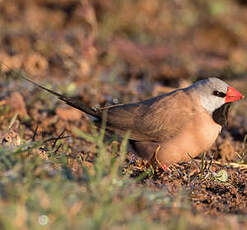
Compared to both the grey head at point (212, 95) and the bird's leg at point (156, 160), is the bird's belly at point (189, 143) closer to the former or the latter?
the bird's leg at point (156, 160)

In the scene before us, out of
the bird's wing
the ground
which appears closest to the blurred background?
the ground

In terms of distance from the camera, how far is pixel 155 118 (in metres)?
4.24

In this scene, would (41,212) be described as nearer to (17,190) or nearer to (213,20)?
(17,190)

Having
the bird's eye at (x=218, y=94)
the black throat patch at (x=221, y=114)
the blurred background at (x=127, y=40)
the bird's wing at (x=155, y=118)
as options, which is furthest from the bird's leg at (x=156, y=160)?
the blurred background at (x=127, y=40)

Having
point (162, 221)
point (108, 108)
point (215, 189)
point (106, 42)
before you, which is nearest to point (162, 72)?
point (106, 42)

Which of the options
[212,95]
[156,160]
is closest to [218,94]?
[212,95]

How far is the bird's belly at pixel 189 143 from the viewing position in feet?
13.1

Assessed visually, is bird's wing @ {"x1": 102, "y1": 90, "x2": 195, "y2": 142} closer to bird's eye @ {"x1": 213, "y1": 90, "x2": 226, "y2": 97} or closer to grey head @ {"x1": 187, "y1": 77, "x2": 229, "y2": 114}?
grey head @ {"x1": 187, "y1": 77, "x2": 229, "y2": 114}

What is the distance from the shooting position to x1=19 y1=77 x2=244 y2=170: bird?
13.2ft

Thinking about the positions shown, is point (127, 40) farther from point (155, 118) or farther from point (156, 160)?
point (156, 160)

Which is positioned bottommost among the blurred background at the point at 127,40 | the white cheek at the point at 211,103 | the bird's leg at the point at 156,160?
the bird's leg at the point at 156,160

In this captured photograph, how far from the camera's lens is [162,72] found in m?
7.66

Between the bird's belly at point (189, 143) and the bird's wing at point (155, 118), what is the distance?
0.28 ft

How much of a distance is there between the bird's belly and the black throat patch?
11 centimetres
